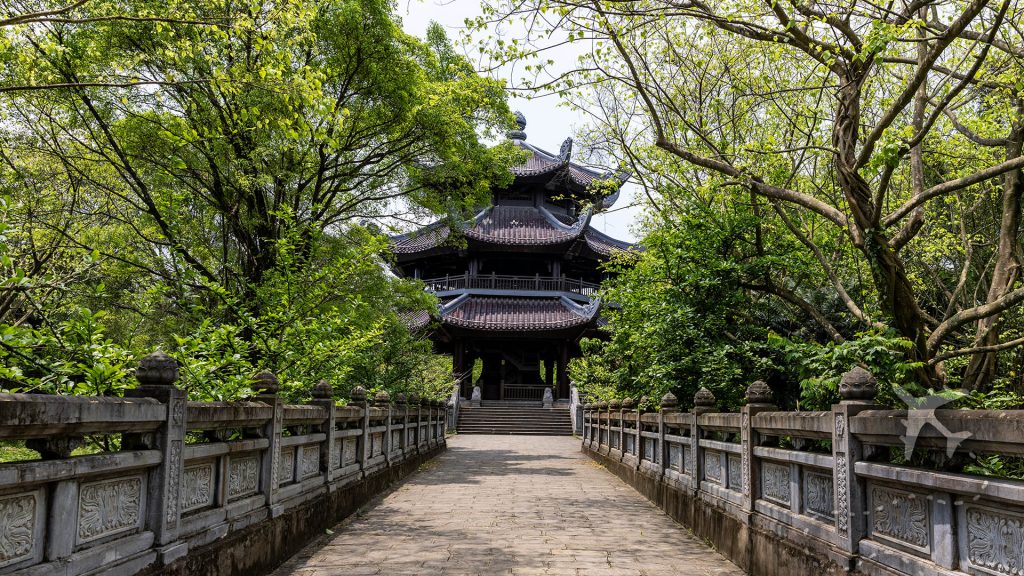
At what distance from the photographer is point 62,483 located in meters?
3.33

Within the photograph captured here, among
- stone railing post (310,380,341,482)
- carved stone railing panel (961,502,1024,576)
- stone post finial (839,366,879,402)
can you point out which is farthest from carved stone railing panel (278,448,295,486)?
carved stone railing panel (961,502,1024,576)

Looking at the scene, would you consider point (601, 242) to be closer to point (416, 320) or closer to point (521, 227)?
point (521, 227)

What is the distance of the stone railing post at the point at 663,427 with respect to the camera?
9500mm

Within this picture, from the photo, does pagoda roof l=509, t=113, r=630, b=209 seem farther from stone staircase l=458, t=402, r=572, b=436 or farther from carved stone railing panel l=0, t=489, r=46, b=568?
carved stone railing panel l=0, t=489, r=46, b=568

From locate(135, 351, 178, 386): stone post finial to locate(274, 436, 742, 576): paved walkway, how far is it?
2.48 m

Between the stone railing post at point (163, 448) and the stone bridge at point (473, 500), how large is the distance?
0.04ft

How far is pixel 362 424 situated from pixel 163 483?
5827 mm

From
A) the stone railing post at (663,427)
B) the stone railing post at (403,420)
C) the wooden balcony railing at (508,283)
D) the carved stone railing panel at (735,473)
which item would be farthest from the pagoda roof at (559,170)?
the carved stone railing panel at (735,473)

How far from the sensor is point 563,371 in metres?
30.5

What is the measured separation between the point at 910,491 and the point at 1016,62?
544 centimetres

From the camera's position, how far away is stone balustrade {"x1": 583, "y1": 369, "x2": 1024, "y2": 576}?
10.5 ft

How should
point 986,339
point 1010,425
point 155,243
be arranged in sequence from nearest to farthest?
point 1010,425, point 986,339, point 155,243

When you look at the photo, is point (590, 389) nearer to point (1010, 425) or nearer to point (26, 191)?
point (26, 191)

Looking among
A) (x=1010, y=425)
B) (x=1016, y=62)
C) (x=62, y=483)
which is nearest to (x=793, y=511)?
(x=1010, y=425)
